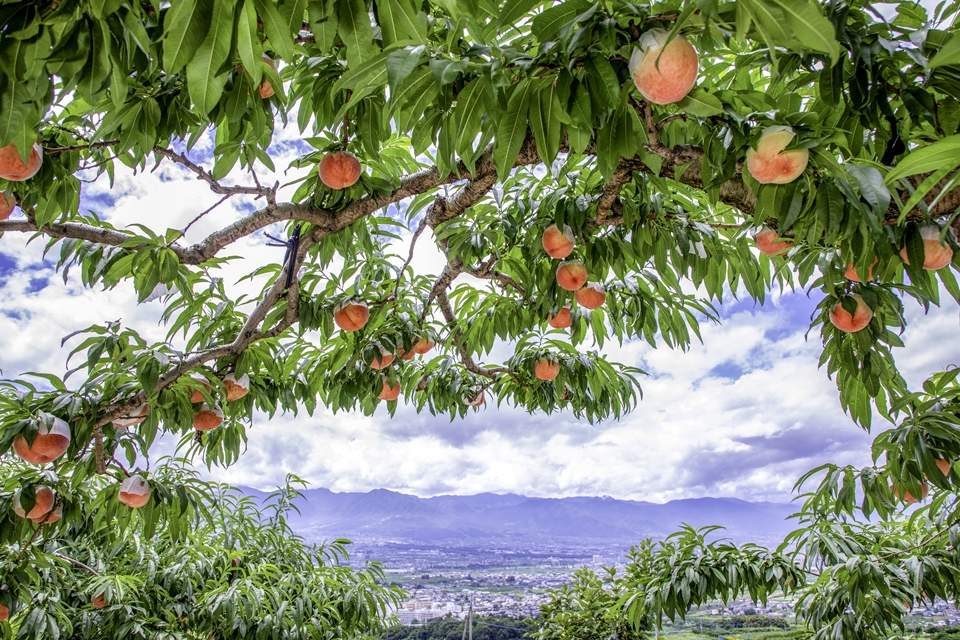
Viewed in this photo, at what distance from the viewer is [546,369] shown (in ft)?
7.67

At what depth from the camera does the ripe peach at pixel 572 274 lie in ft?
5.29

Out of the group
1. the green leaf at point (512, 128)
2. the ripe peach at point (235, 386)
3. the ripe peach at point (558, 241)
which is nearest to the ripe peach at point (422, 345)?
the ripe peach at point (235, 386)

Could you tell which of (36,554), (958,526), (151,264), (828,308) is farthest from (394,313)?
(958,526)

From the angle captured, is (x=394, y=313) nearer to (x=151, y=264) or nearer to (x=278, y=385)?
(x=278, y=385)

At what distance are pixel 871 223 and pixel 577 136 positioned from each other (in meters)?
0.43

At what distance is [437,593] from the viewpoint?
6.41m

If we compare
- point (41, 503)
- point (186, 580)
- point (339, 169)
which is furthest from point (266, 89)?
point (186, 580)

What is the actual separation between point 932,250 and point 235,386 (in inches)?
81.2

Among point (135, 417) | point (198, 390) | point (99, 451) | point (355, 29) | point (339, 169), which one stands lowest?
point (99, 451)

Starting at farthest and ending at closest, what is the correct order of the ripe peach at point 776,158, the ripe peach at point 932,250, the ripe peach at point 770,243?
the ripe peach at point 770,243, the ripe peach at point 932,250, the ripe peach at point 776,158

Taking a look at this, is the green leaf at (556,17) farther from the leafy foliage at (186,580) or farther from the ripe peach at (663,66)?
the leafy foliage at (186,580)

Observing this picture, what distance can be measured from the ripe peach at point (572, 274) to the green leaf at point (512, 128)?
2.81ft

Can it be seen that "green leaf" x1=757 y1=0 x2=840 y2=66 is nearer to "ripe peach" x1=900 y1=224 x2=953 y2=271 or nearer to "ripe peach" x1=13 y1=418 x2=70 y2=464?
"ripe peach" x1=900 y1=224 x2=953 y2=271

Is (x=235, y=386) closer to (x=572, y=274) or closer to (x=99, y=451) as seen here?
(x=99, y=451)
